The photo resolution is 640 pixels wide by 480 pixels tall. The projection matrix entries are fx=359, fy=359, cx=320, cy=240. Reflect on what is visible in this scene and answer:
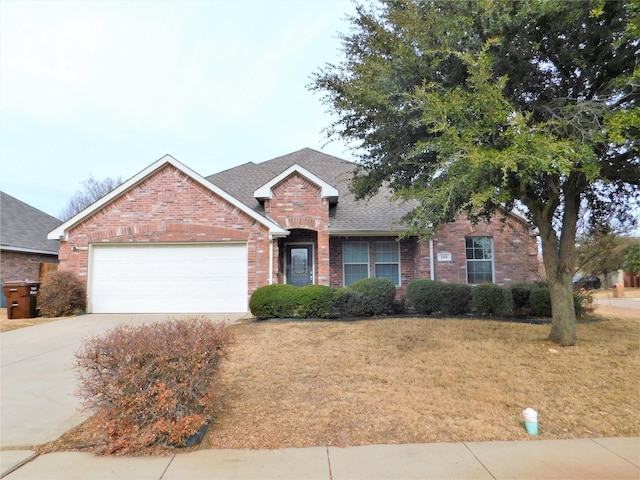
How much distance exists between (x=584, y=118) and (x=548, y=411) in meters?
4.21

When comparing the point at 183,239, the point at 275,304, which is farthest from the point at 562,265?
the point at 183,239

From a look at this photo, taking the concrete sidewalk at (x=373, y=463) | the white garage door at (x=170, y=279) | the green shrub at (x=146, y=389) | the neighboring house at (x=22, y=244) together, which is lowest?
the concrete sidewalk at (x=373, y=463)

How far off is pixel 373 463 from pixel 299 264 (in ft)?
36.5

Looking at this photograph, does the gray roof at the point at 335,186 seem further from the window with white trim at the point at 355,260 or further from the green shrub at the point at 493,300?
the green shrub at the point at 493,300

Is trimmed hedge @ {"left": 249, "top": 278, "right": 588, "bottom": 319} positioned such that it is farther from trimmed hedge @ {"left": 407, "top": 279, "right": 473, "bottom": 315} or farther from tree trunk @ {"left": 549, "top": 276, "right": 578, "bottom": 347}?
tree trunk @ {"left": 549, "top": 276, "right": 578, "bottom": 347}

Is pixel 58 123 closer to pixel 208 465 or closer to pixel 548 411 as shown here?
pixel 208 465

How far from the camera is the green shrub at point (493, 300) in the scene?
33.5 feet

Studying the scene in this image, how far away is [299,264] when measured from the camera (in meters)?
14.1

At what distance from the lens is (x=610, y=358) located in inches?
229

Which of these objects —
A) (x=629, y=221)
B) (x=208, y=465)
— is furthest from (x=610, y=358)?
(x=208, y=465)

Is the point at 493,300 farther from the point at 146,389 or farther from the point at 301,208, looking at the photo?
the point at 146,389

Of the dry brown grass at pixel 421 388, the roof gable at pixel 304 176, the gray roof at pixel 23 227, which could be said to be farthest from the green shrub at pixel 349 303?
the gray roof at pixel 23 227

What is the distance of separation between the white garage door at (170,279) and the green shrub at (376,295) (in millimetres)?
4066

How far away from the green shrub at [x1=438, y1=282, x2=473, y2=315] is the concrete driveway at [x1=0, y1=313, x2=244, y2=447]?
29.1 ft
